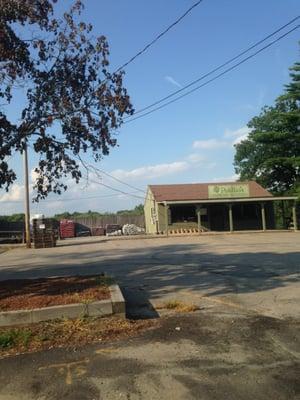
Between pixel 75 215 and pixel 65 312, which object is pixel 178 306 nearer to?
pixel 65 312

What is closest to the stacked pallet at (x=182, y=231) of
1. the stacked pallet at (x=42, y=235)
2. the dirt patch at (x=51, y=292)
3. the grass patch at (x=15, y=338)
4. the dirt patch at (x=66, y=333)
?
the stacked pallet at (x=42, y=235)

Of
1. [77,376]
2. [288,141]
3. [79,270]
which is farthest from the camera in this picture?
[288,141]

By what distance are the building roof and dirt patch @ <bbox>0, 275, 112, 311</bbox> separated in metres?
30.2

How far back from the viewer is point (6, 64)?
10.1 m

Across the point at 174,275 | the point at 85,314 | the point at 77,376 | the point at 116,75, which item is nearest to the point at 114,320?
the point at 85,314

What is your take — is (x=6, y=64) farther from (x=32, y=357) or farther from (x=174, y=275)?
(x=174, y=275)

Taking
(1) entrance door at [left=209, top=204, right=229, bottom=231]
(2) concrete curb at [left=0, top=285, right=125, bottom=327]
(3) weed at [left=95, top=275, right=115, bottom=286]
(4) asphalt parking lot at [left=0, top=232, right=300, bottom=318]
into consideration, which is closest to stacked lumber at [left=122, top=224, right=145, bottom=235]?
(1) entrance door at [left=209, top=204, right=229, bottom=231]

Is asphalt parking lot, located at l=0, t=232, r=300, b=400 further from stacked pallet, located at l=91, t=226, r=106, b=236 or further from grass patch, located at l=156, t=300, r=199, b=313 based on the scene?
stacked pallet, located at l=91, t=226, r=106, b=236

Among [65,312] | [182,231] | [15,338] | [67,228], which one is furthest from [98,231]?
[15,338]

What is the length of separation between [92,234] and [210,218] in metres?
17.0

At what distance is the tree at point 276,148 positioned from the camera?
4800 centimetres

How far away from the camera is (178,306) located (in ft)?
32.2

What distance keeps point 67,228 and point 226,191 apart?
20671 mm

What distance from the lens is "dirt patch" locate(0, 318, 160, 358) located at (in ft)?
23.7
